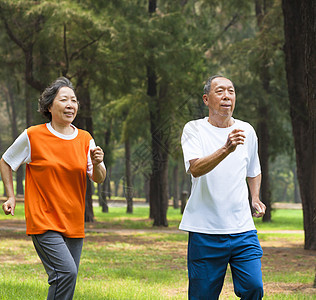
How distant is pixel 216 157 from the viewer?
11.8 ft

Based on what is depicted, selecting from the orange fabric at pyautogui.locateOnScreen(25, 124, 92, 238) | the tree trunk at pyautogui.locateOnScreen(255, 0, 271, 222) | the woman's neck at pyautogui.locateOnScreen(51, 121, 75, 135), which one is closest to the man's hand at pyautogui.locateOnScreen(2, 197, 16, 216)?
the orange fabric at pyautogui.locateOnScreen(25, 124, 92, 238)

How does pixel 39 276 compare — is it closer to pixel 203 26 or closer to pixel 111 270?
pixel 111 270

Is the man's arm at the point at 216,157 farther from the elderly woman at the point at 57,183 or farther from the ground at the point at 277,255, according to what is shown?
the ground at the point at 277,255

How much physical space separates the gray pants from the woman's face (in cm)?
89

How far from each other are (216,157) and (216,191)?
13.4 inches

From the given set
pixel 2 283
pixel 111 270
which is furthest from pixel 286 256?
pixel 2 283

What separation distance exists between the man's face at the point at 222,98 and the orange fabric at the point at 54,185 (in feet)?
3.66

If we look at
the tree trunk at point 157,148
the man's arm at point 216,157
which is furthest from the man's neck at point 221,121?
the tree trunk at point 157,148

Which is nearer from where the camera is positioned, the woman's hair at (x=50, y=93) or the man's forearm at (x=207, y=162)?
the man's forearm at (x=207, y=162)

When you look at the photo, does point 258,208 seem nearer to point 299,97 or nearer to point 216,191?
point 216,191

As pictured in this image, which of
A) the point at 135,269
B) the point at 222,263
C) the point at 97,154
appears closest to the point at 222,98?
the point at 97,154

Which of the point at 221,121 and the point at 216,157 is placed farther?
the point at 221,121

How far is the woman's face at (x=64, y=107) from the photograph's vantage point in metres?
4.38

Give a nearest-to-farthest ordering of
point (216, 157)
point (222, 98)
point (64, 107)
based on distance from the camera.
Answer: point (216, 157) → point (222, 98) → point (64, 107)
